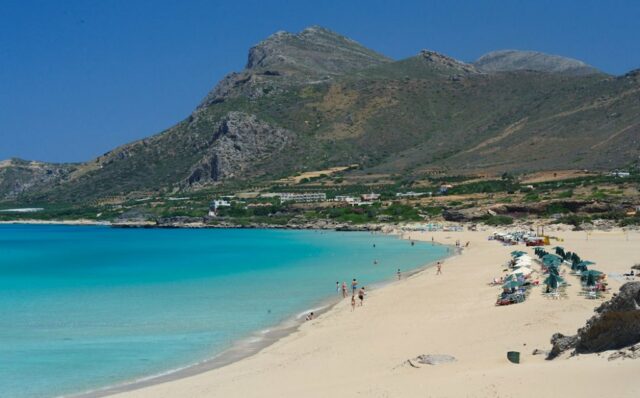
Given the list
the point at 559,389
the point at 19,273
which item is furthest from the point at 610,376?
the point at 19,273

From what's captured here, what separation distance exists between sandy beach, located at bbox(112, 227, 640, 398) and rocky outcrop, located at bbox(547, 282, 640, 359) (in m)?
0.46

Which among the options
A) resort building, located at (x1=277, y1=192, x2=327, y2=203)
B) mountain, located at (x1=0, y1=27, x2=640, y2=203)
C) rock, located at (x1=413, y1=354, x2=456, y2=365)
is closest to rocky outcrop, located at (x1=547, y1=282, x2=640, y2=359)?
rock, located at (x1=413, y1=354, x2=456, y2=365)

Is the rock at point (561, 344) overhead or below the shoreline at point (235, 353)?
overhead

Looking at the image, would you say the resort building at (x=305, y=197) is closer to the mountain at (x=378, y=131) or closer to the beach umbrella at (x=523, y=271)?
the mountain at (x=378, y=131)

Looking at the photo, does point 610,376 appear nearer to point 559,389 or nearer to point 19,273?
point 559,389

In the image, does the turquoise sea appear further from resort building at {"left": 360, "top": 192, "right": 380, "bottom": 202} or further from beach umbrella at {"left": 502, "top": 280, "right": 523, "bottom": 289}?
resort building at {"left": 360, "top": 192, "right": 380, "bottom": 202}

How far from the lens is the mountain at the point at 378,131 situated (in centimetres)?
13412

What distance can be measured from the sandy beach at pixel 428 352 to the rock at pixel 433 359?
233 mm

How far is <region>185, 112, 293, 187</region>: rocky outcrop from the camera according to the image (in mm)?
162000

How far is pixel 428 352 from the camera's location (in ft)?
58.3

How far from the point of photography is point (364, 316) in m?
25.9

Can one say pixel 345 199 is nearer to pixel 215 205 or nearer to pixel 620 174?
pixel 215 205

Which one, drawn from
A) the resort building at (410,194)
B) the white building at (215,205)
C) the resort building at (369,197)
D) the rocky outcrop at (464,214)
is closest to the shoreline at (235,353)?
the rocky outcrop at (464,214)

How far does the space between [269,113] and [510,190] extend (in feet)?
297
